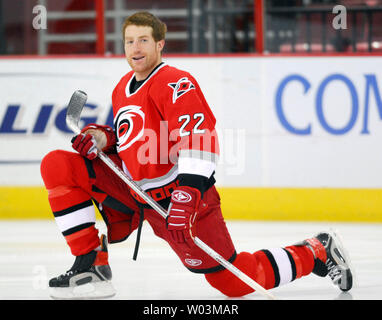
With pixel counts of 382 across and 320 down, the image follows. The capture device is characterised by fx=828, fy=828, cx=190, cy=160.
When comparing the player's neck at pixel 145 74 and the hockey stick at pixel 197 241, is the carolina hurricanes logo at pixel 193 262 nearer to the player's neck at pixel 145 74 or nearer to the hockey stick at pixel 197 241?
the hockey stick at pixel 197 241

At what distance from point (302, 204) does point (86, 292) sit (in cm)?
243

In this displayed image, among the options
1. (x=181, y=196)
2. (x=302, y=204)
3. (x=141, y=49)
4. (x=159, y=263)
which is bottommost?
(x=302, y=204)

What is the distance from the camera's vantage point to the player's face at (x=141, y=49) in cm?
251

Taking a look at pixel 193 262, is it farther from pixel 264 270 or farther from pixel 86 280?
pixel 86 280

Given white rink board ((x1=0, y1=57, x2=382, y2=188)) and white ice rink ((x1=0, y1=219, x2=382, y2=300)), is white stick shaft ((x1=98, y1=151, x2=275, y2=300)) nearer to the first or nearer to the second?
white ice rink ((x1=0, y1=219, x2=382, y2=300))

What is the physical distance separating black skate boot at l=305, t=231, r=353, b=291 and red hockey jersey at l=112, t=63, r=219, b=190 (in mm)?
559

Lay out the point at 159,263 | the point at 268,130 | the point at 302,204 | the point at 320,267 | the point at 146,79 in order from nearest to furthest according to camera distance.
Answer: the point at 146,79
the point at 320,267
the point at 159,263
the point at 302,204
the point at 268,130

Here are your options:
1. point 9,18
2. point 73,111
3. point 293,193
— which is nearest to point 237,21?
point 293,193

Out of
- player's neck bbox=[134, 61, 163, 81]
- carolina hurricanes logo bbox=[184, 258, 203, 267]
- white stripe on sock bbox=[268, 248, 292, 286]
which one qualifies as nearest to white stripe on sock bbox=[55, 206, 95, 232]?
carolina hurricanes logo bbox=[184, 258, 203, 267]

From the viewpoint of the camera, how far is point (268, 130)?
193 inches

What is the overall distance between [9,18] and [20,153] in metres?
0.86

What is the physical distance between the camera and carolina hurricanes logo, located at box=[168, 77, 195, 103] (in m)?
2.39

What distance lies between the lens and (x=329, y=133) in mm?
4875

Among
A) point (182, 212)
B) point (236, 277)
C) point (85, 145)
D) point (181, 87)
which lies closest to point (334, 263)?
point (236, 277)
